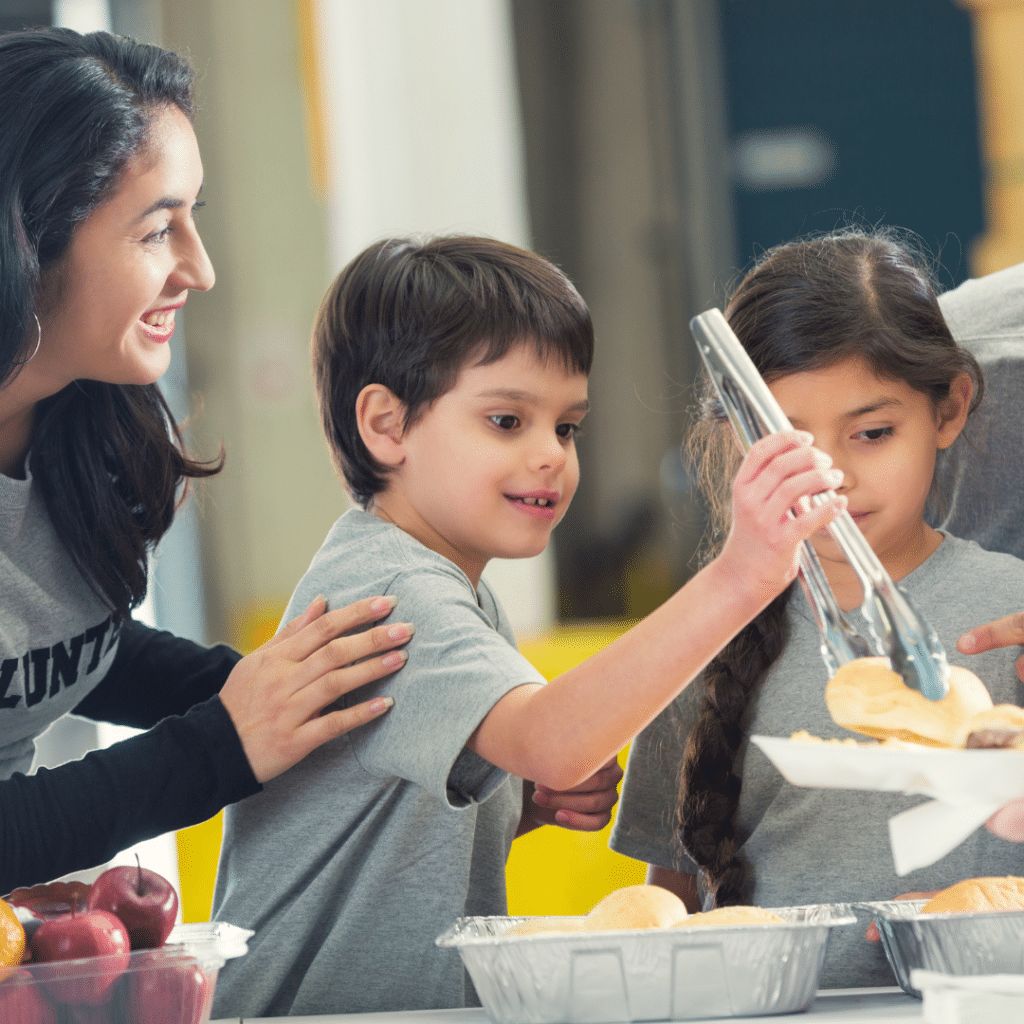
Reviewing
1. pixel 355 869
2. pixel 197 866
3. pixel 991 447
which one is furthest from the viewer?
pixel 197 866

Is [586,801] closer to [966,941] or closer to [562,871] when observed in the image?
[966,941]

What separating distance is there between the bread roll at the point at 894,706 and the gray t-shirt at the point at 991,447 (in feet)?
2.00

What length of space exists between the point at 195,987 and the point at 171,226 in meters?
0.61

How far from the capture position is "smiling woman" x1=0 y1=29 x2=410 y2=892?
0.85 m

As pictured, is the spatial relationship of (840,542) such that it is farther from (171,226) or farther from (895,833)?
(171,226)

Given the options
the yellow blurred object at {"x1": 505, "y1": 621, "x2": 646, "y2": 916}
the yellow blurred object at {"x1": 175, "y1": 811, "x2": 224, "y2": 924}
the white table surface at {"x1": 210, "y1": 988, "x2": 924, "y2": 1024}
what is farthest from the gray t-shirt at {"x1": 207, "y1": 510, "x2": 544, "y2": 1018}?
the yellow blurred object at {"x1": 175, "y1": 811, "x2": 224, "y2": 924}

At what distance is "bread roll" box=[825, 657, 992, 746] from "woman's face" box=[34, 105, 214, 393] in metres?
0.64

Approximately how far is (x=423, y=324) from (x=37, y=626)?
1.34 feet

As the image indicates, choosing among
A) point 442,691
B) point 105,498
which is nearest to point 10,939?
point 442,691

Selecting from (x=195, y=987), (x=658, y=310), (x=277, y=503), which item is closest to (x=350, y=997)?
(x=195, y=987)

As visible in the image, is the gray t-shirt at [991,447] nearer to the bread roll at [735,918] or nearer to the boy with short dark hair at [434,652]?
the boy with short dark hair at [434,652]

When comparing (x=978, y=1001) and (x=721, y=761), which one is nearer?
(x=978, y=1001)

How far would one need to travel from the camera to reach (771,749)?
1.78 feet

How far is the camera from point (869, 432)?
961mm
